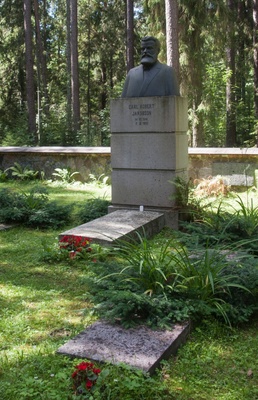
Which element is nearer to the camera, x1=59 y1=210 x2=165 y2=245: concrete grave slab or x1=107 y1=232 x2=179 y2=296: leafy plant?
x1=107 y1=232 x2=179 y2=296: leafy plant

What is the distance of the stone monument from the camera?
23.0 feet

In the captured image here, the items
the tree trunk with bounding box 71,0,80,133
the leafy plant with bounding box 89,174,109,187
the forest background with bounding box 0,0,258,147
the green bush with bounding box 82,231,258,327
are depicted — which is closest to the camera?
the green bush with bounding box 82,231,258,327

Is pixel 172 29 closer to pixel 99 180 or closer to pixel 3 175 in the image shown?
pixel 99 180

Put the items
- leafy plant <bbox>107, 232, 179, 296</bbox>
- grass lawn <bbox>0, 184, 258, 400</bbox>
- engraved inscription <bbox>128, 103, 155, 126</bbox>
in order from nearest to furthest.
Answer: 1. grass lawn <bbox>0, 184, 258, 400</bbox>
2. leafy plant <bbox>107, 232, 179, 296</bbox>
3. engraved inscription <bbox>128, 103, 155, 126</bbox>

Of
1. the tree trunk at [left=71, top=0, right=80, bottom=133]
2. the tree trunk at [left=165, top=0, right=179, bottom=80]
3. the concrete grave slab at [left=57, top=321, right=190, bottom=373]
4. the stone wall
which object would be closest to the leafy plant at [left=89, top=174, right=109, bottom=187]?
the stone wall

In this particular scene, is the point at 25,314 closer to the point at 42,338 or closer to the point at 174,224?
the point at 42,338

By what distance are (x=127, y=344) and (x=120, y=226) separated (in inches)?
123

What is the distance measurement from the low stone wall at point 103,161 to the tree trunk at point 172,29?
10.3 feet

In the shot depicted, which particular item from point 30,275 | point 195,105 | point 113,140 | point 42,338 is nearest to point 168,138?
point 113,140

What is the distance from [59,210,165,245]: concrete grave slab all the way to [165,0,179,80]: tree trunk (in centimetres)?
644

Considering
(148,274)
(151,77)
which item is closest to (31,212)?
(151,77)

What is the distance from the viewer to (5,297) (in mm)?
4184

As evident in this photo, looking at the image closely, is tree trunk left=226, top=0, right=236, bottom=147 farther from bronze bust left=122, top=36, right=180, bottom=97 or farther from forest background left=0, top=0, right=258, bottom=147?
bronze bust left=122, top=36, right=180, bottom=97

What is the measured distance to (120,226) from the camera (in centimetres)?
609
